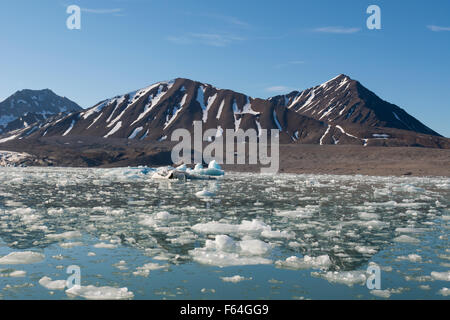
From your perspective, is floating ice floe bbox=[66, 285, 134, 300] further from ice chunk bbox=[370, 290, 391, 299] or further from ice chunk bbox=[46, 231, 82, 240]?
ice chunk bbox=[46, 231, 82, 240]

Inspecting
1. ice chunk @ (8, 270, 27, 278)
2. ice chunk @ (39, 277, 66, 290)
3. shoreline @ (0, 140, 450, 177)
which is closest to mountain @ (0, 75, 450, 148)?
shoreline @ (0, 140, 450, 177)

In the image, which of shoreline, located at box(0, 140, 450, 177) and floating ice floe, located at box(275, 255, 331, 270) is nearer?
floating ice floe, located at box(275, 255, 331, 270)

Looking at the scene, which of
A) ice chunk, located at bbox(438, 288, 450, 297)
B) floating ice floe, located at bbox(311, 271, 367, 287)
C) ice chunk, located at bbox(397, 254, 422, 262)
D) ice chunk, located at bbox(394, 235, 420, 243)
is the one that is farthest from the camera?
ice chunk, located at bbox(394, 235, 420, 243)

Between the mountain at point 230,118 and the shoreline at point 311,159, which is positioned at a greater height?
the mountain at point 230,118

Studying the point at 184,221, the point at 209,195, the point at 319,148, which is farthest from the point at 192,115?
the point at 184,221

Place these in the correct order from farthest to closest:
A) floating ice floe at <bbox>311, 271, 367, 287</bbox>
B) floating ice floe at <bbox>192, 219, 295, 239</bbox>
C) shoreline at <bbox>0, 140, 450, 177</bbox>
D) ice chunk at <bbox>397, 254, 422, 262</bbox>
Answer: shoreline at <bbox>0, 140, 450, 177</bbox> → floating ice floe at <bbox>192, 219, 295, 239</bbox> → ice chunk at <bbox>397, 254, 422, 262</bbox> → floating ice floe at <bbox>311, 271, 367, 287</bbox>

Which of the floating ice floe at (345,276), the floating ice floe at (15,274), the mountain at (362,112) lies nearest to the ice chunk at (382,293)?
the floating ice floe at (345,276)

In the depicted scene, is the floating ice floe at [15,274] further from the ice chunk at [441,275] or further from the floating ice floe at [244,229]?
the ice chunk at [441,275]
